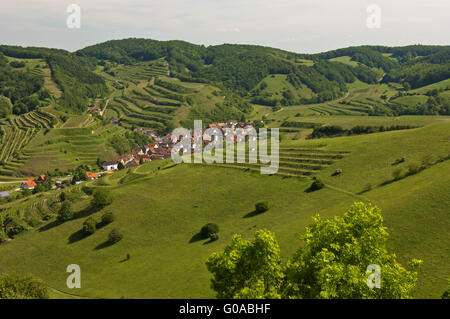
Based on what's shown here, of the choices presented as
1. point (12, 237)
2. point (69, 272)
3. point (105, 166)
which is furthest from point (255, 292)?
point (105, 166)

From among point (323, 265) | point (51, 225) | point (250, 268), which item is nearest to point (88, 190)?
point (51, 225)

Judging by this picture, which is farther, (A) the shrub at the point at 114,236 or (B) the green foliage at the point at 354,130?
(B) the green foliage at the point at 354,130

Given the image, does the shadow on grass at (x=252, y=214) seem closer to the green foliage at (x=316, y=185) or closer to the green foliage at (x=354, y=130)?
the green foliage at (x=316, y=185)

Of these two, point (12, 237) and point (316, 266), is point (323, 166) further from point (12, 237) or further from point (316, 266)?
point (12, 237)

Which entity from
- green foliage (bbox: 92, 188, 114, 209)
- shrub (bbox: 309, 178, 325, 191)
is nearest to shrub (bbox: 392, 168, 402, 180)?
shrub (bbox: 309, 178, 325, 191)

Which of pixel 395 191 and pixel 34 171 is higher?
pixel 395 191

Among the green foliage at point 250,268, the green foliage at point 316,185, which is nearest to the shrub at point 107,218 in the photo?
the green foliage at point 316,185
